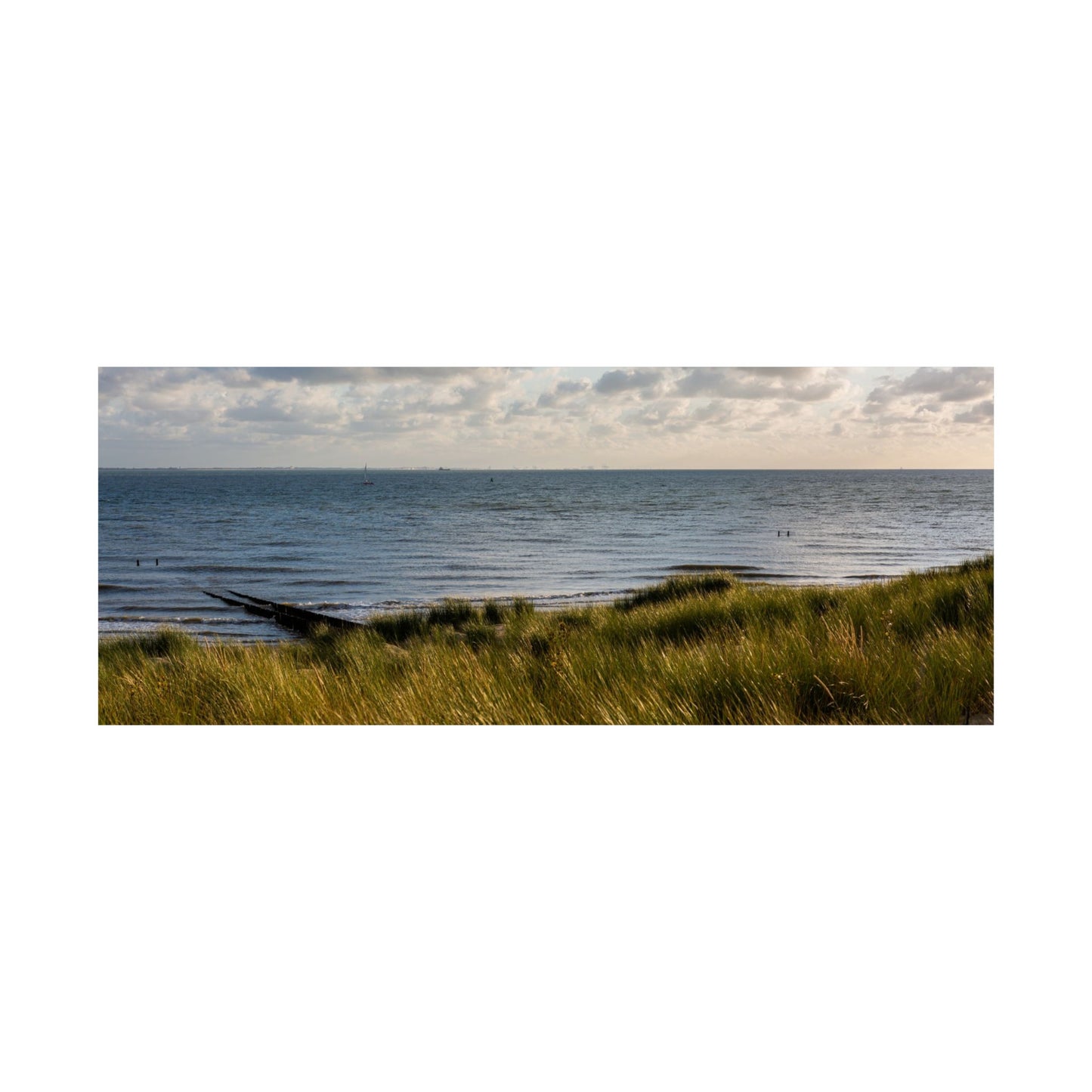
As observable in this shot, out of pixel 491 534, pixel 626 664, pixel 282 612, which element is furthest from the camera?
pixel 491 534

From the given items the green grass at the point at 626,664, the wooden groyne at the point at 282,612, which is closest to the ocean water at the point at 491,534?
the wooden groyne at the point at 282,612

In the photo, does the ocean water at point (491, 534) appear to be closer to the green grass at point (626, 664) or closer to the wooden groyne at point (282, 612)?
→ the wooden groyne at point (282, 612)

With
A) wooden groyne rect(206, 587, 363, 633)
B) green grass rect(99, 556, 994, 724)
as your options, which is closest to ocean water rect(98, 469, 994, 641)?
wooden groyne rect(206, 587, 363, 633)

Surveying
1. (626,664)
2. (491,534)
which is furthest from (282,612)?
(626,664)

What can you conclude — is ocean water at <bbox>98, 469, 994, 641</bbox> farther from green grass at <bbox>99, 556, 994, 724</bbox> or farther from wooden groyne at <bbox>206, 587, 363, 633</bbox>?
green grass at <bbox>99, 556, 994, 724</bbox>

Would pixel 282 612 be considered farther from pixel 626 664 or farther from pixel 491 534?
pixel 626 664
